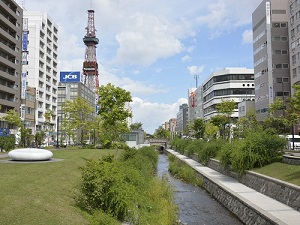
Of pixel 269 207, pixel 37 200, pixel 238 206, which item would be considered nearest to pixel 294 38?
pixel 238 206

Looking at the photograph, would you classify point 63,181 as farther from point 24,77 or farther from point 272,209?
point 24,77

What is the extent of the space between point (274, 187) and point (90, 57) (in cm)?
15151

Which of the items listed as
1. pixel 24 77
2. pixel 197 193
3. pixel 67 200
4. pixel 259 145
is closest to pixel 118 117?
pixel 197 193

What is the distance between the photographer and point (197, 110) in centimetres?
14850

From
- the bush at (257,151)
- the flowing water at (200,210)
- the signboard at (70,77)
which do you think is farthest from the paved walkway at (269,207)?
the signboard at (70,77)

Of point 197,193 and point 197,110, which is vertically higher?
point 197,110

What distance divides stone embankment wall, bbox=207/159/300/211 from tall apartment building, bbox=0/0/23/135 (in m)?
55.1

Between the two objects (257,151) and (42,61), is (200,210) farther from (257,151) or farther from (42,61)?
(42,61)

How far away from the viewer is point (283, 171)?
60.6 feet

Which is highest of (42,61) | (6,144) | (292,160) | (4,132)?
(42,61)

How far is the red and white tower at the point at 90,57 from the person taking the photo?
153750 mm

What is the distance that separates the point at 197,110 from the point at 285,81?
79785 mm

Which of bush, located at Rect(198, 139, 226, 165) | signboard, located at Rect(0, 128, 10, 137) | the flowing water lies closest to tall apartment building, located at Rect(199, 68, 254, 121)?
signboard, located at Rect(0, 128, 10, 137)

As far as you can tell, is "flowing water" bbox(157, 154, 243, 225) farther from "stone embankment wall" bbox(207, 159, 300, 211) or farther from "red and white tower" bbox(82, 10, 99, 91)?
"red and white tower" bbox(82, 10, 99, 91)
